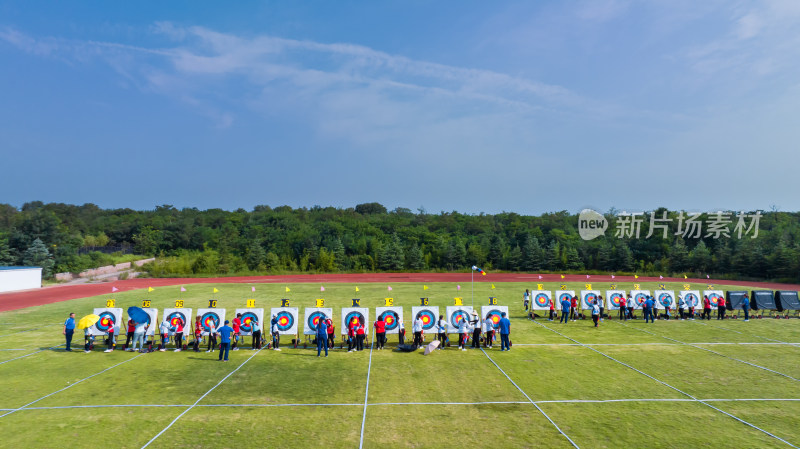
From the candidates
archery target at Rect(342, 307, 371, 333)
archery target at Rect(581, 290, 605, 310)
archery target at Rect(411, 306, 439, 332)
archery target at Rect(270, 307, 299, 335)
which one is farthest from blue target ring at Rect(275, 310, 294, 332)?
archery target at Rect(581, 290, 605, 310)

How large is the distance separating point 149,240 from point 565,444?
285 ft

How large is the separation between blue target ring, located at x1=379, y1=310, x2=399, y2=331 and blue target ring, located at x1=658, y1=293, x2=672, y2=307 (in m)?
18.4

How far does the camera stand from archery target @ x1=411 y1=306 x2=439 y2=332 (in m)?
19.0

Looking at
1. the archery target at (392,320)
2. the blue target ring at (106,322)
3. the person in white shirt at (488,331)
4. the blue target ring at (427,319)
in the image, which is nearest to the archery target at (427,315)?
the blue target ring at (427,319)

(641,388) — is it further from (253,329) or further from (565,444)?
(253,329)

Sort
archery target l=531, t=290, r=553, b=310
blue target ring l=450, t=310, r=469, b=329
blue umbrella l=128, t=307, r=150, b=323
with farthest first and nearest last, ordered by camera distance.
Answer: archery target l=531, t=290, r=553, b=310 → blue target ring l=450, t=310, r=469, b=329 → blue umbrella l=128, t=307, r=150, b=323

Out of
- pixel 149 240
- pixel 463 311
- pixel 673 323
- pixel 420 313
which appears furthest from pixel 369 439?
pixel 149 240

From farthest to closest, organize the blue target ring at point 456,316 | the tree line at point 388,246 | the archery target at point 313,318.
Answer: the tree line at point 388,246
the blue target ring at point 456,316
the archery target at point 313,318

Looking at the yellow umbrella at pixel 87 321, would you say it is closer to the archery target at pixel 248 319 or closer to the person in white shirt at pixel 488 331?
the archery target at pixel 248 319

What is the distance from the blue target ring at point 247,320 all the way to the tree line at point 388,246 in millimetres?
46053

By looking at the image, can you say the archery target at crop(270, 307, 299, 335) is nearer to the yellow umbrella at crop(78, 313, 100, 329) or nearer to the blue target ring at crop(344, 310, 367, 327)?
Answer: the blue target ring at crop(344, 310, 367, 327)

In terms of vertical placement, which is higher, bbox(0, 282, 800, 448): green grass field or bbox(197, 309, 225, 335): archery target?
bbox(197, 309, 225, 335): archery target

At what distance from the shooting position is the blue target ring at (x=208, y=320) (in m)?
18.5

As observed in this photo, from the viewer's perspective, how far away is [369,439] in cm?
952
